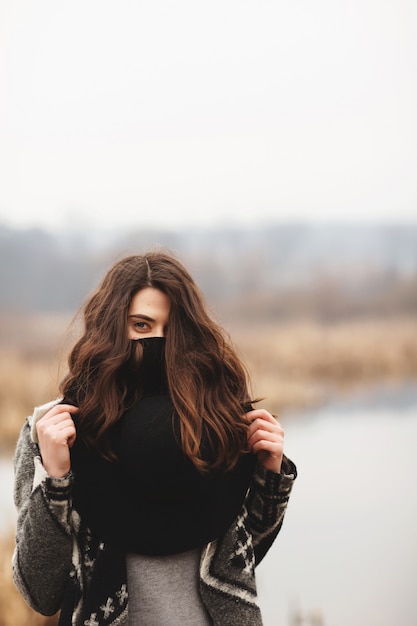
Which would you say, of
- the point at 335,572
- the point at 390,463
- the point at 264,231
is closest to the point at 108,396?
the point at 335,572

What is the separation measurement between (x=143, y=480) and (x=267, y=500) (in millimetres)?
210

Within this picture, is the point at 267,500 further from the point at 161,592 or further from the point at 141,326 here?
the point at 141,326

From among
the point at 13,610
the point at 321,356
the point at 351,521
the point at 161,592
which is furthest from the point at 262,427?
the point at 321,356

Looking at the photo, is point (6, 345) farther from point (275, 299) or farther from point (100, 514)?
point (100, 514)

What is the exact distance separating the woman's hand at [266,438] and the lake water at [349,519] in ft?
6.42

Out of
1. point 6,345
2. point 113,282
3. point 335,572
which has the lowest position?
point 335,572

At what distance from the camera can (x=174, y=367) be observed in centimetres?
97

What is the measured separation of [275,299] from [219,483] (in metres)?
5.36

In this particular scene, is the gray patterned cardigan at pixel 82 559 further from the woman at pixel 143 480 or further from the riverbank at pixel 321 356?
the riverbank at pixel 321 356

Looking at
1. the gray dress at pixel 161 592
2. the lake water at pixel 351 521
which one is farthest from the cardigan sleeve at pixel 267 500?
the lake water at pixel 351 521

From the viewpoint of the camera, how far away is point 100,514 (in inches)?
36.3

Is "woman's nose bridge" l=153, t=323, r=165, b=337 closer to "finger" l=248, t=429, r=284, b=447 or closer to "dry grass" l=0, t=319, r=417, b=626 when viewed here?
"finger" l=248, t=429, r=284, b=447

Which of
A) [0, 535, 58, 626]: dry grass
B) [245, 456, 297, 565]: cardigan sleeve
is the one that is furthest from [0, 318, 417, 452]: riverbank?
[245, 456, 297, 565]: cardigan sleeve

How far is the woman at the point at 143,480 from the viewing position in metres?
0.91
